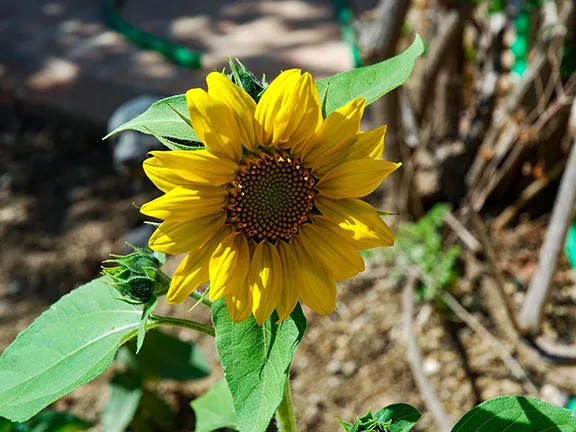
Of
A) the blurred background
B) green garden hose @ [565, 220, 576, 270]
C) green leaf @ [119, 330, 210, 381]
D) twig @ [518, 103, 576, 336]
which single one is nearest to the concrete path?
the blurred background

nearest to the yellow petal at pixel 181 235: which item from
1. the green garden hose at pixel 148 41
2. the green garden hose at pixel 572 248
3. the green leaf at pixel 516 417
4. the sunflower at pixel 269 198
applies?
the sunflower at pixel 269 198

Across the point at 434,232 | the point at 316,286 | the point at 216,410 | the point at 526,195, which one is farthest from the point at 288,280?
the point at 526,195

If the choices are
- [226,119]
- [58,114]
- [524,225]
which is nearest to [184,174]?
[226,119]

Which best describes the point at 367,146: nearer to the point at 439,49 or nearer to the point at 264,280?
the point at 264,280

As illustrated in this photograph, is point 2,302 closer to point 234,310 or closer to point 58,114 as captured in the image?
point 58,114

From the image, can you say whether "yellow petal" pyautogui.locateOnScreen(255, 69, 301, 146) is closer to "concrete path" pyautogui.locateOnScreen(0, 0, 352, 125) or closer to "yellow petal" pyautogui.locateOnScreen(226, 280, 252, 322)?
"yellow petal" pyautogui.locateOnScreen(226, 280, 252, 322)

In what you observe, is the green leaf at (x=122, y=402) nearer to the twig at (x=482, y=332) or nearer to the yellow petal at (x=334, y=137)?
the twig at (x=482, y=332)

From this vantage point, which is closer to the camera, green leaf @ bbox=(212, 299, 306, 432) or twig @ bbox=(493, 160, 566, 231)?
green leaf @ bbox=(212, 299, 306, 432)
